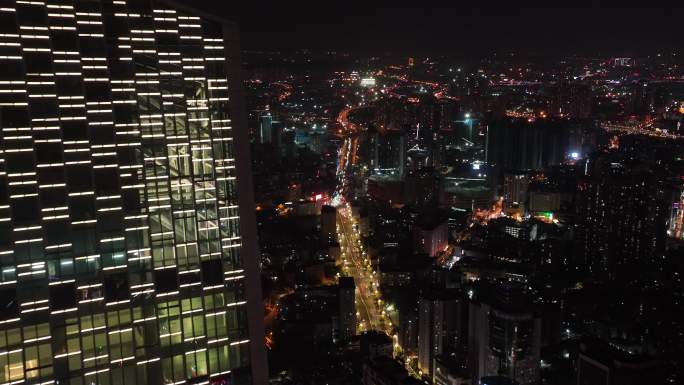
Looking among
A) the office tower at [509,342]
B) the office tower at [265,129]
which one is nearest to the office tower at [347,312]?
the office tower at [509,342]

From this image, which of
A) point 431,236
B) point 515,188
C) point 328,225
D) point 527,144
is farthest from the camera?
point 527,144

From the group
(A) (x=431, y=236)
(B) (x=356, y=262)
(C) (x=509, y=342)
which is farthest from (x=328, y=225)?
(C) (x=509, y=342)

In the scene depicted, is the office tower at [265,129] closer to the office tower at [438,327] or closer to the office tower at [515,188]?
the office tower at [515,188]

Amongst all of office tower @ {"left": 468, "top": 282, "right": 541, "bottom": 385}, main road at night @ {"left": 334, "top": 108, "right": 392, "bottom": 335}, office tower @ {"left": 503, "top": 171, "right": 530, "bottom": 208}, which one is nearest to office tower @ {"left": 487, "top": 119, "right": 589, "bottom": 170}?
office tower @ {"left": 503, "top": 171, "right": 530, "bottom": 208}

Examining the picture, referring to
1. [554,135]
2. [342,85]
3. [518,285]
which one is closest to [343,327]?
[518,285]

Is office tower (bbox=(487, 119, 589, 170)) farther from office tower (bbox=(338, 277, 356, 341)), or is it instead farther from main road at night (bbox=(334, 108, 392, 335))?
office tower (bbox=(338, 277, 356, 341))

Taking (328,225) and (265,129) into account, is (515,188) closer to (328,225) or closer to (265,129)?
(328,225)

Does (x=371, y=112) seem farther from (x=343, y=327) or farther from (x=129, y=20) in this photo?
(x=129, y=20)

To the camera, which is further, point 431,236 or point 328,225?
point 328,225
